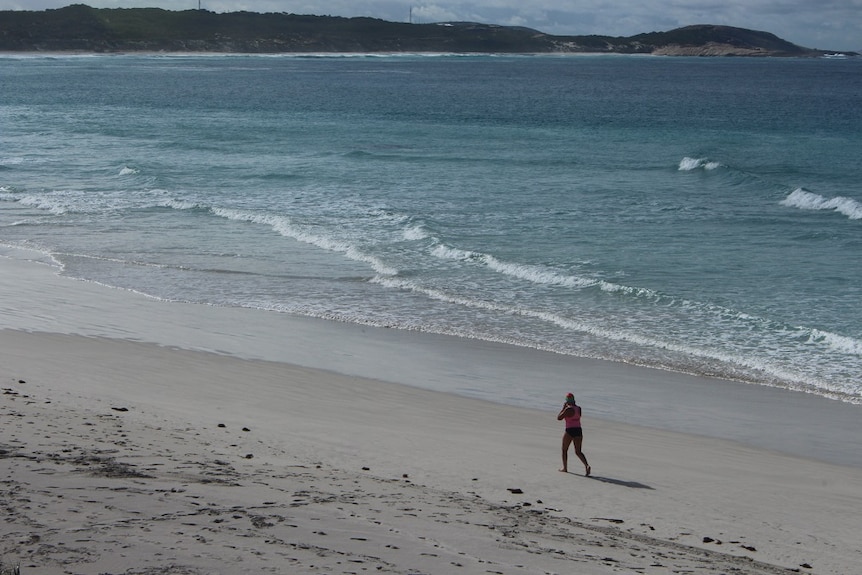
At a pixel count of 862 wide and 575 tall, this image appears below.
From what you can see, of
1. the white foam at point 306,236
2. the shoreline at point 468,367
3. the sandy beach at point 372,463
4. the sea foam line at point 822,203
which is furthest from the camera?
the sea foam line at point 822,203

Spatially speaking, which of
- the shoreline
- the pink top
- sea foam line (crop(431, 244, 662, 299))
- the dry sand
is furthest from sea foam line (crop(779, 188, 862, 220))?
the pink top

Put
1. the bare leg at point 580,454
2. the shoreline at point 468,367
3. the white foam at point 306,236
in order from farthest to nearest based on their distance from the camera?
the white foam at point 306,236 < the shoreline at point 468,367 < the bare leg at point 580,454

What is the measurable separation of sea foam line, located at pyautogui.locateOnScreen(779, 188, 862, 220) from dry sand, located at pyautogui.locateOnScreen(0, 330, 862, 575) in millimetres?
22541

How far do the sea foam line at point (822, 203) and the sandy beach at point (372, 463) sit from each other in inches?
770

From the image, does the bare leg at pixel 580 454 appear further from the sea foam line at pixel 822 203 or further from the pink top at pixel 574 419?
the sea foam line at pixel 822 203

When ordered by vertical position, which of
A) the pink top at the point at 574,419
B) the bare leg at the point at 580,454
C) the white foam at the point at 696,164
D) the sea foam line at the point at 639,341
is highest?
the white foam at the point at 696,164

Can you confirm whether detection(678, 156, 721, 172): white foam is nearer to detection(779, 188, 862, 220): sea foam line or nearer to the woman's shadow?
detection(779, 188, 862, 220): sea foam line

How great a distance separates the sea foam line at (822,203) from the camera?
1324 inches

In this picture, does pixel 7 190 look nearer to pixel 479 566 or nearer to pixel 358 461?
pixel 358 461

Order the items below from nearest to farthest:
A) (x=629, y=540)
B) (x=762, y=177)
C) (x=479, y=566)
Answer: (x=479, y=566)
(x=629, y=540)
(x=762, y=177)

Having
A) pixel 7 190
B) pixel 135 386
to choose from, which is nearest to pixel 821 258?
pixel 135 386

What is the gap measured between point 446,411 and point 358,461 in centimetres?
351

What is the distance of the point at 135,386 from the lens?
47.5 feet

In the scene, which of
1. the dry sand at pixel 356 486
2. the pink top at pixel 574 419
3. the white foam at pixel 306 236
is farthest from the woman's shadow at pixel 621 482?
the white foam at pixel 306 236
